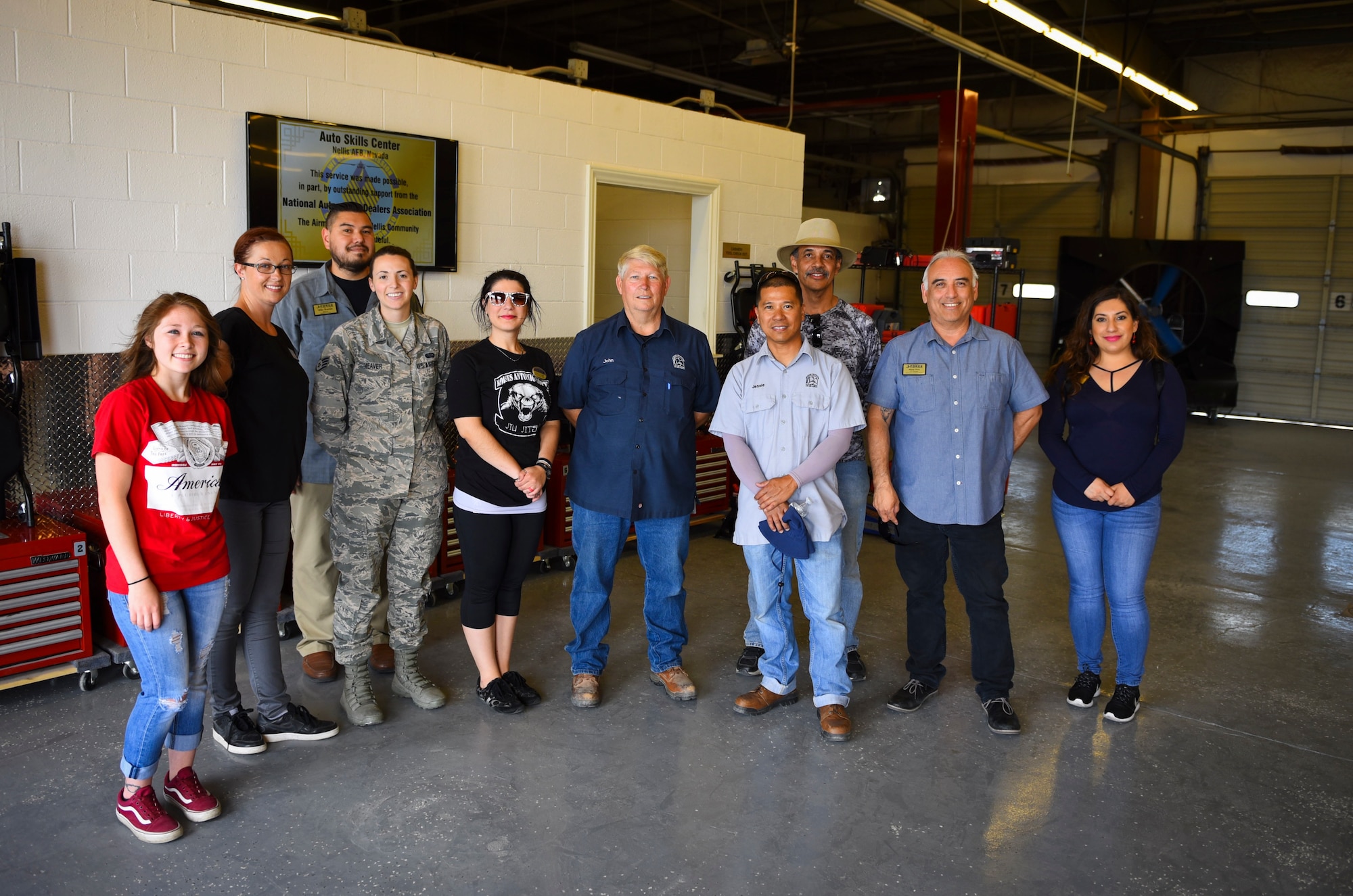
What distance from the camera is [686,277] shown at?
23.1ft

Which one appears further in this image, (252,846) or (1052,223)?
(1052,223)

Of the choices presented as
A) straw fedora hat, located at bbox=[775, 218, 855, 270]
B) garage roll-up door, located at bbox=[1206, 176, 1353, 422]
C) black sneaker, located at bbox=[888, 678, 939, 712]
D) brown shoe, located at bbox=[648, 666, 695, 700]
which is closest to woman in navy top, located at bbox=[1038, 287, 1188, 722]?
black sneaker, located at bbox=[888, 678, 939, 712]

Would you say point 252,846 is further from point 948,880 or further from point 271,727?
point 948,880

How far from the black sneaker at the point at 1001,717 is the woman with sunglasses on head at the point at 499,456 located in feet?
5.35

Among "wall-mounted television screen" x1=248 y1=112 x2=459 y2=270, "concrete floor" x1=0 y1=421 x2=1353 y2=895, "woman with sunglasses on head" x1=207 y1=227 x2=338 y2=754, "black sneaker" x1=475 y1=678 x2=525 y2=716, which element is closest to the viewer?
"concrete floor" x1=0 y1=421 x2=1353 y2=895

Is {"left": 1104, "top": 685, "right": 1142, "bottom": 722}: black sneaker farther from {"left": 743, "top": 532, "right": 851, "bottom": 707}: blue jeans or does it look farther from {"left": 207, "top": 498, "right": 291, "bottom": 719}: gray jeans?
{"left": 207, "top": 498, "right": 291, "bottom": 719}: gray jeans

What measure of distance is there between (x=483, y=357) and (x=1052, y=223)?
12265mm

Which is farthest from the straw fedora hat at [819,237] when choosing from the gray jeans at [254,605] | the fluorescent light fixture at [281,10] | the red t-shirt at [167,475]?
the fluorescent light fixture at [281,10]

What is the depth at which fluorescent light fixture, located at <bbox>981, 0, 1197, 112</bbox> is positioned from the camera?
6.41m

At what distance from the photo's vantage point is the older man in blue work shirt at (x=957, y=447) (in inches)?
128

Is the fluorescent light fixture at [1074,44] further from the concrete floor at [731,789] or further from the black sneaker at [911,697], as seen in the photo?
the black sneaker at [911,697]

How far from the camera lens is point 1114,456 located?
3.29m

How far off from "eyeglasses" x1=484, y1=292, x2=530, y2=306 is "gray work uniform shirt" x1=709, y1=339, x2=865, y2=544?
0.78 metres

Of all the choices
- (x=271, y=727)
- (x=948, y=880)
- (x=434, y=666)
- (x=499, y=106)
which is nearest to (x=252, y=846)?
(x=271, y=727)
